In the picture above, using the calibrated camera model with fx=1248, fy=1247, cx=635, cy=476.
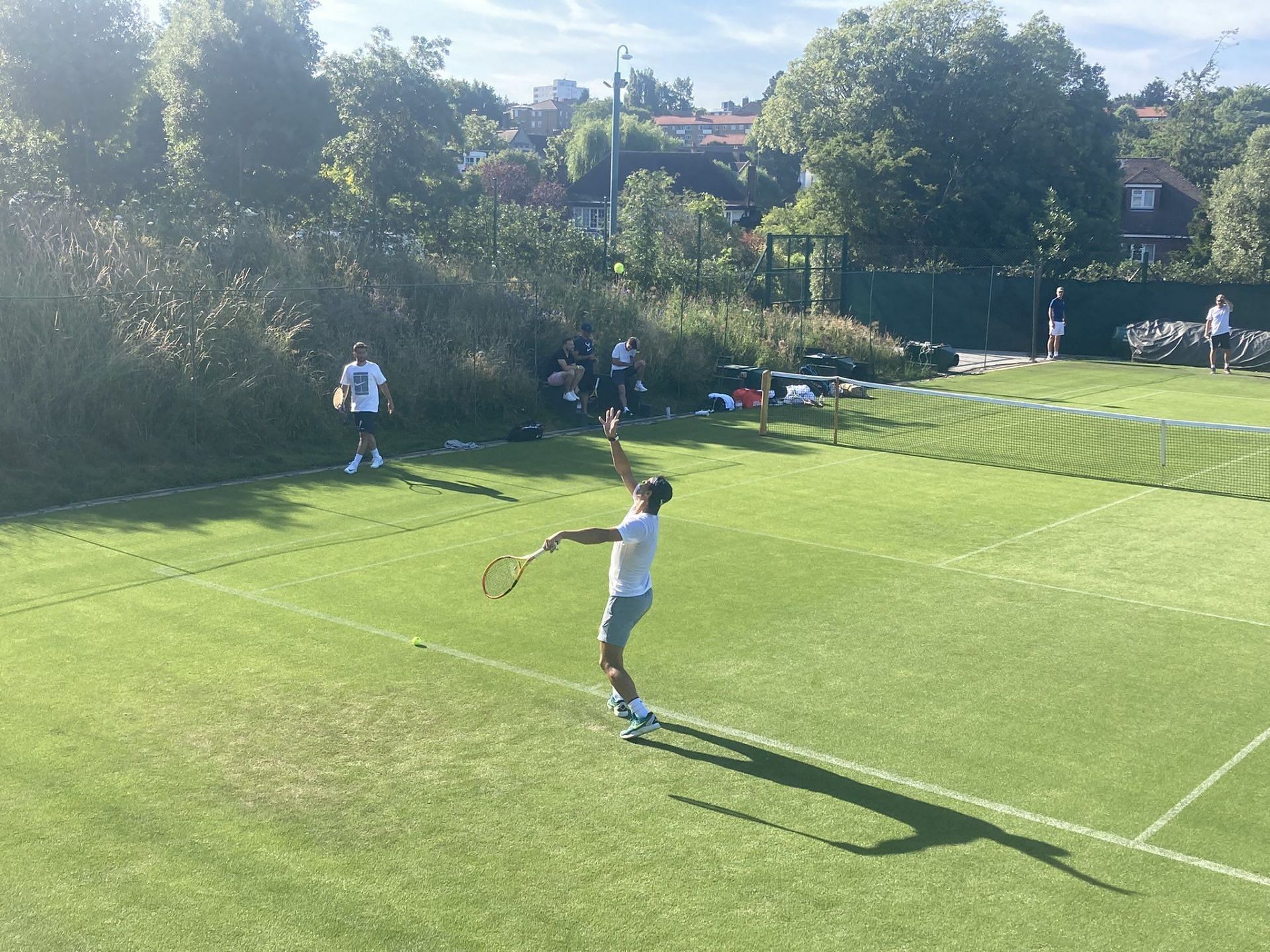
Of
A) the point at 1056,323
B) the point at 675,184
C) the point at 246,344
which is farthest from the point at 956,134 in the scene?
the point at 675,184

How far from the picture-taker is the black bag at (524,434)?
75.4ft

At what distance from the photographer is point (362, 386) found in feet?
64.2

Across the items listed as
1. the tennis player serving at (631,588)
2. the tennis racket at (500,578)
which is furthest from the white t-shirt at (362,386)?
the tennis player serving at (631,588)

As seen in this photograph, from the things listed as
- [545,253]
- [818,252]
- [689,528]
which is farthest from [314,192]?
[689,528]

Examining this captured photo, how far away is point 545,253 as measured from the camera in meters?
33.5

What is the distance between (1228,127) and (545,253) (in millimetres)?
63737

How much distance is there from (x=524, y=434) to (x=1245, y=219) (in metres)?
39.5

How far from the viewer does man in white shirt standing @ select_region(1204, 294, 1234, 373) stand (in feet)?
113

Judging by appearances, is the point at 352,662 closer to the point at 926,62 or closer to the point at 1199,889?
the point at 1199,889

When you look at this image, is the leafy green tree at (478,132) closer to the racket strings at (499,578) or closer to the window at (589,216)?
the window at (589,216)

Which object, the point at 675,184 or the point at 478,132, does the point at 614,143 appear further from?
the point at 675,184

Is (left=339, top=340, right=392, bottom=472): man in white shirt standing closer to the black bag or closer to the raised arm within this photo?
the black bag

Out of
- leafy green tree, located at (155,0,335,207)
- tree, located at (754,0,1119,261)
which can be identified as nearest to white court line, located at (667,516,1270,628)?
leafy green tree, located at (155,0,335,207)

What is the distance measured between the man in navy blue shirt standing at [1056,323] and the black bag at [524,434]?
21461 mm
